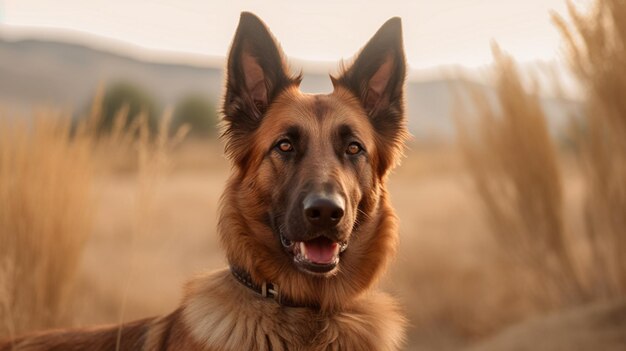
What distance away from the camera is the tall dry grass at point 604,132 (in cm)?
394

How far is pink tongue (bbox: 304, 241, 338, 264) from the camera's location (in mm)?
2752

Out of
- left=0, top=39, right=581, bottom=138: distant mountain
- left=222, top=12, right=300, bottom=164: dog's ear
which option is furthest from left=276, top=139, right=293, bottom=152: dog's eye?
left=0, top=39, right=581, bottom=138: distant mountain

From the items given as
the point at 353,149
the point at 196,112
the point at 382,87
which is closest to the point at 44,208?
the point at 353,149

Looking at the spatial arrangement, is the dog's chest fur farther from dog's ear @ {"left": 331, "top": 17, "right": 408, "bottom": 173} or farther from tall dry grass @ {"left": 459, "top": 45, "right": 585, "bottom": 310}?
tall dry grass @ {"left": 459, "top": 45, "right": 585, "bottom": 310}

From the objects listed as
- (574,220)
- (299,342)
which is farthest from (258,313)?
(574,220)

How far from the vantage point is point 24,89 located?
55562 mm

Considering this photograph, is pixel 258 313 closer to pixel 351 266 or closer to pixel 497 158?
pixel 351 266

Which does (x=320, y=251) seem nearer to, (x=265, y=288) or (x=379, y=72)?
(x=265, y=288)

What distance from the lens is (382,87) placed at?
3369mm

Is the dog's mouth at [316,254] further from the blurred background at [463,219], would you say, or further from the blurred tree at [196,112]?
the blurred tree at [196,112]

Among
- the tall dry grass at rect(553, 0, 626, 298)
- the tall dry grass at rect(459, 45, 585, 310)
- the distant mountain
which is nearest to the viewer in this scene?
the tall dry grass at rect(553, 0, 626, 298)

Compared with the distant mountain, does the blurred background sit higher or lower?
higher

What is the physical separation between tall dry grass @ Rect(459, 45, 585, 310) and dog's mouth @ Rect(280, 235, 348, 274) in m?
3.01

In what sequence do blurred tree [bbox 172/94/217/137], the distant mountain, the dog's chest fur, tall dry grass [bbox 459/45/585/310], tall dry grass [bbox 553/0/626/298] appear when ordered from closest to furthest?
the dog's chest fur
tall dry grass [bbox 553/0/626/298]
tall dry grass [bbox 459/45/585/310]
blurred tree [bbox 172/94/217/137]
the distant mountain
